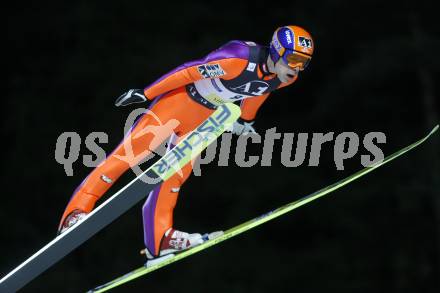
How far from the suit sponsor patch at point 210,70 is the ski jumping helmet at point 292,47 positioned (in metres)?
0.29

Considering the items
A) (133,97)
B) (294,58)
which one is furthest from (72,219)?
(294,58)

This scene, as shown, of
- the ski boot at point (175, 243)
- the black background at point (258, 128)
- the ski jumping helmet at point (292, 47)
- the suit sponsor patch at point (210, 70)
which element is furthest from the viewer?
the black background at point (258, 128)

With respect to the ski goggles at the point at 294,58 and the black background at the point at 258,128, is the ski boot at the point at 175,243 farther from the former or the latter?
the black background at the point at 258,128

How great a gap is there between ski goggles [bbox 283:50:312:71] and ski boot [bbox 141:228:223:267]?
1081 mm

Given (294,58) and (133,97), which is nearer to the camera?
(294,58)

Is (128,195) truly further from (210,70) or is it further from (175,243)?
(210,70)

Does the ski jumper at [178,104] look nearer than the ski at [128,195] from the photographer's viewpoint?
Yes

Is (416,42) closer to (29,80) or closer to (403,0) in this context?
(403,0)

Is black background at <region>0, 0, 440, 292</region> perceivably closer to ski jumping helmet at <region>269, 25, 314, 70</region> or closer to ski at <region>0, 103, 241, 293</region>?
ski at <region>0, 103, 241, 293</region>

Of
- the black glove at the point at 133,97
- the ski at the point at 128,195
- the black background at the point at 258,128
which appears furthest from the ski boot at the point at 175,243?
the black background at the point at 258,128

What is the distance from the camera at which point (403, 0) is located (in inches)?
395

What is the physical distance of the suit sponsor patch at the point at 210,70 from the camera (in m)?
4.77

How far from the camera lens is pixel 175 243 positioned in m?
5.14

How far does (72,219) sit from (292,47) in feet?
5.02
